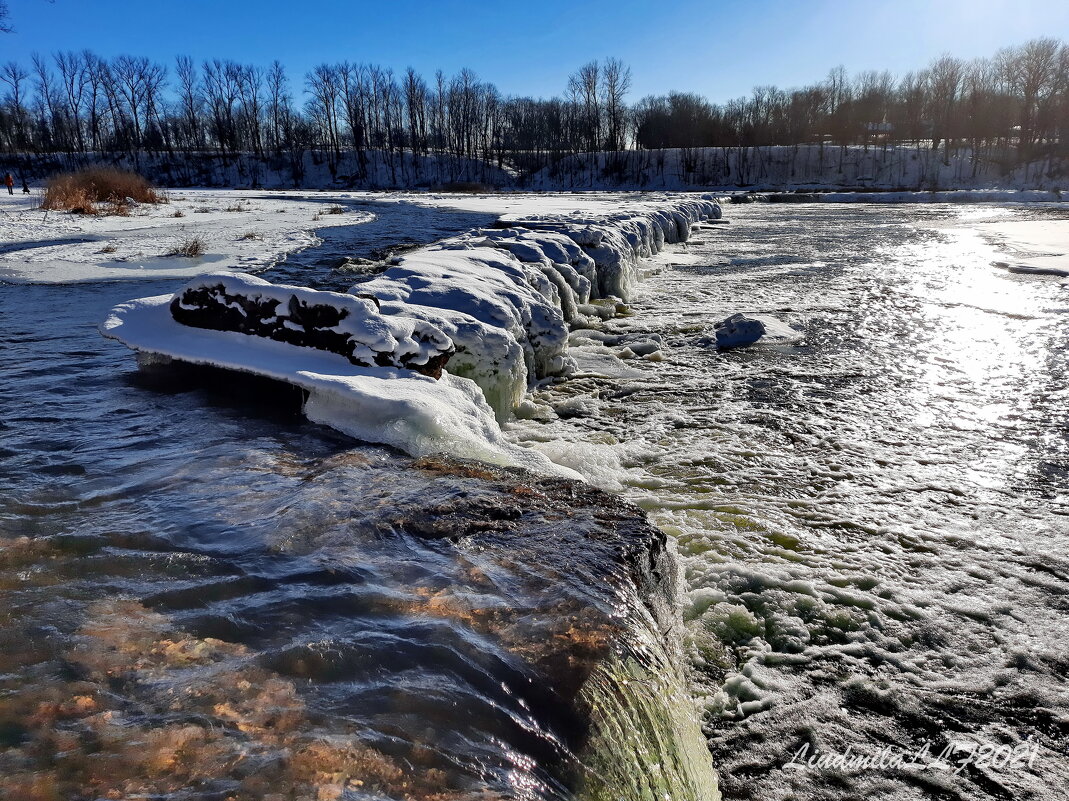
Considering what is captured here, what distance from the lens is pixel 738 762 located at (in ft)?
6.36

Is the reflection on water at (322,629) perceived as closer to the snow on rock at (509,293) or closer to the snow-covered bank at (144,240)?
the snow on rock at (509,293)

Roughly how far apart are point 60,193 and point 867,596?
2138 centimetres

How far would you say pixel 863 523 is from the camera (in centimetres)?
327

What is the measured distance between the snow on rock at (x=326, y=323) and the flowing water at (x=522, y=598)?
44 cm

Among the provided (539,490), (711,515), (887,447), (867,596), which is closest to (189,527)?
(539,490)

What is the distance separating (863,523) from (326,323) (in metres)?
3.39

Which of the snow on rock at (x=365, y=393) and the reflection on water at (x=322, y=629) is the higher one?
the snow on rock at (x=365, y=393)

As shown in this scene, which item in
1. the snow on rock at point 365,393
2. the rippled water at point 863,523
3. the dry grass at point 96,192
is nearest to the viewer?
the rippled water at point 863,523

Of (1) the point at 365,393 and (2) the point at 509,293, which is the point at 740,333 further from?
(1) the point at 365,393

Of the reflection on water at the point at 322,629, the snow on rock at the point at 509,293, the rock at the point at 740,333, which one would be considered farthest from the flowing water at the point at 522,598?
the rock at the point at 740,333

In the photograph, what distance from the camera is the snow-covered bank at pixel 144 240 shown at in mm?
8914

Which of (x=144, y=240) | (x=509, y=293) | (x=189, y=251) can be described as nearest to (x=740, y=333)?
(x=509, y=293)

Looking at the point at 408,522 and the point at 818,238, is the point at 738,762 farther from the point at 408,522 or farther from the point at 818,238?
the point at 818,238

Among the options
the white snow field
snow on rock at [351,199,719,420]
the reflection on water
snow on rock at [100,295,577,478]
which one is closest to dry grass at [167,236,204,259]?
snow on rock at [351,199,719,420]
